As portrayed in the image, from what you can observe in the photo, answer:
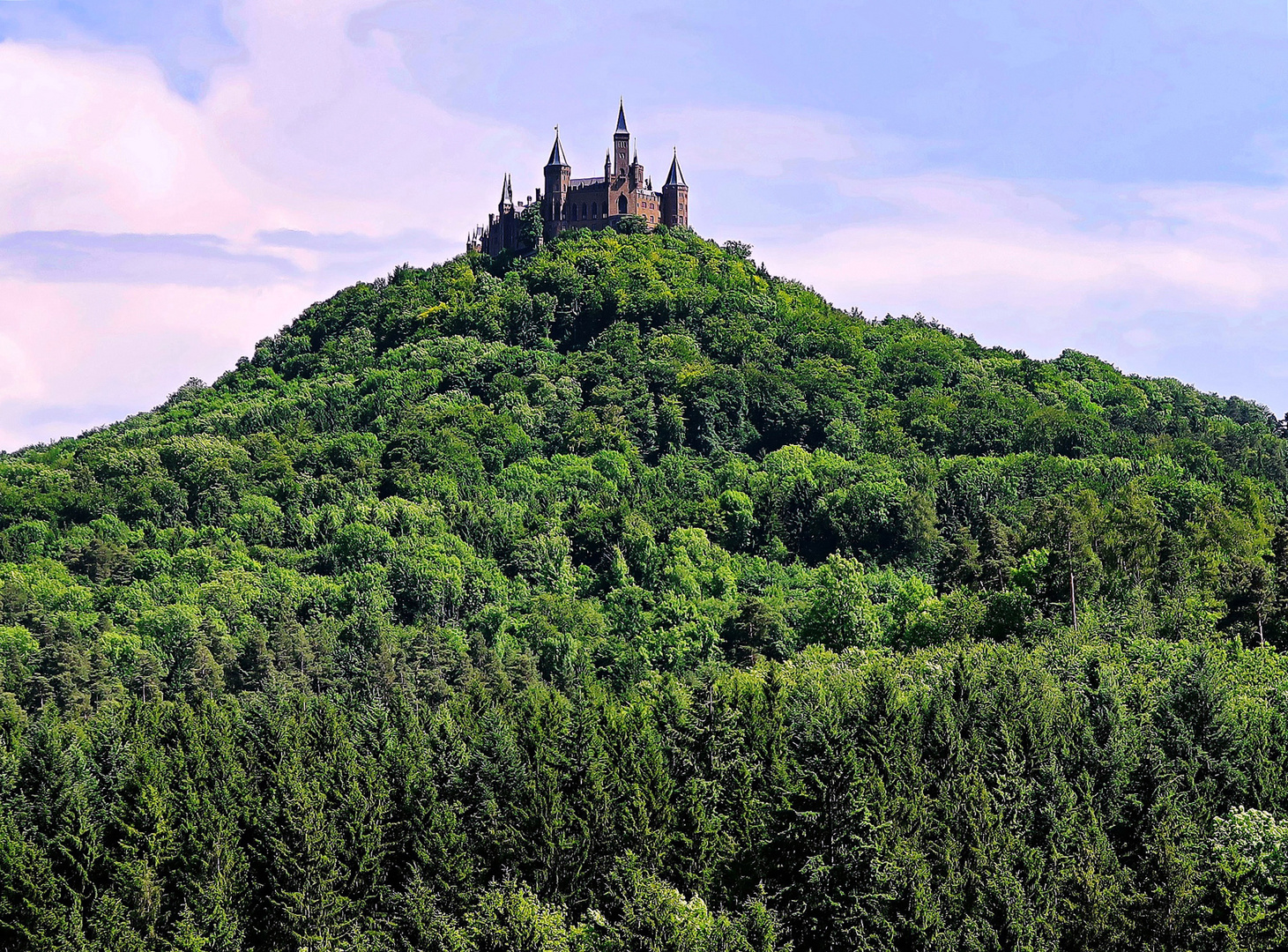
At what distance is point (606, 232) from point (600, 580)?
48505 mm

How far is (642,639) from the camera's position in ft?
390

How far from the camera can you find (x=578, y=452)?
15500 centimetres

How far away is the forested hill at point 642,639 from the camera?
173 feet

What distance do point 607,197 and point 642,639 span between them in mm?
66954

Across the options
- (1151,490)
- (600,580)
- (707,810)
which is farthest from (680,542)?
(707,810)

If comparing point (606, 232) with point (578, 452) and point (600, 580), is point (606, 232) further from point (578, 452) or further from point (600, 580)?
point (600, 580)

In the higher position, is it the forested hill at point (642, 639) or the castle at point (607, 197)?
the castle at point (607, 197)

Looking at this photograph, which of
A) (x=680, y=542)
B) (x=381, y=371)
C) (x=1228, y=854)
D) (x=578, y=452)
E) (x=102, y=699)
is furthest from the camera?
(x=381, y=371)

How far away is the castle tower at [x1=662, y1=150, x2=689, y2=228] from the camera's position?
17562 centimetres

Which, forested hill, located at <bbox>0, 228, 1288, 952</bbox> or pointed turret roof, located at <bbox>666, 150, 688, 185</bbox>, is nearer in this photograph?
forested hill, located at <bbox>0, 228, 1288, 952</bbox>

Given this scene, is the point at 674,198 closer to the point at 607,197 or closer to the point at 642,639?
the point at 607,197

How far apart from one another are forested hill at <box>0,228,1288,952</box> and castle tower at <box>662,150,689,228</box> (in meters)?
5.45

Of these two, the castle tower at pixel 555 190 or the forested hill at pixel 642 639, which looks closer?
the forested hill at pixel 642 639

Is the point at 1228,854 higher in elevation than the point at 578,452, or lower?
lower
